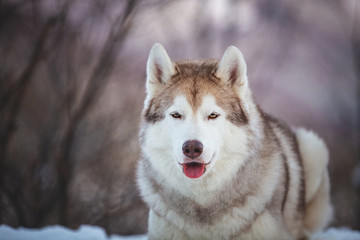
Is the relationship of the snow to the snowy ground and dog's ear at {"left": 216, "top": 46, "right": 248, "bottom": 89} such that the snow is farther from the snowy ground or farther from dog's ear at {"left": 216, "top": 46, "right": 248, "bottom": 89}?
dog's ear at {"left": 216, "top": 46, "right": 248, "bottom": 89}

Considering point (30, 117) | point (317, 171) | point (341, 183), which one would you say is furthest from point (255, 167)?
point (341, 183)

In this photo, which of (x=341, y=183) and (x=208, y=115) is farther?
(x=341, y=183)

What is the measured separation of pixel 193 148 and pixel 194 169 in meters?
0.25

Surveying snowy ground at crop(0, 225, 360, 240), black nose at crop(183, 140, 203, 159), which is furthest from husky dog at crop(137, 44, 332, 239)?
snowy ground at crop(0, 225, 360, 240)

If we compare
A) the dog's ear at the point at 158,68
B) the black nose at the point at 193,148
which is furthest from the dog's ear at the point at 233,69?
the black nose at the point at 193,148

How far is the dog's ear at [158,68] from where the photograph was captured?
3.34m

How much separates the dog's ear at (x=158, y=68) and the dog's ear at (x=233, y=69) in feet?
1.51

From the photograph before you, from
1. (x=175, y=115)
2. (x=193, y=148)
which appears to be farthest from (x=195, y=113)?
→ (x=193, y=148)

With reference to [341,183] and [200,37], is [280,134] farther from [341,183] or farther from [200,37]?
[341,183]

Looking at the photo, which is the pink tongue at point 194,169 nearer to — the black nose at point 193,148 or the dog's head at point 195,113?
the dog's head at point 195,113

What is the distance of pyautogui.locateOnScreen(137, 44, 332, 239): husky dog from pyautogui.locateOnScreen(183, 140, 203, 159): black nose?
0.12 metres

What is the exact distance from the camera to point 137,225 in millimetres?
6445

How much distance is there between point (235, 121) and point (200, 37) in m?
4.09

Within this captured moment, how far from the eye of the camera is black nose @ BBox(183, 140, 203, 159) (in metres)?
2.82
